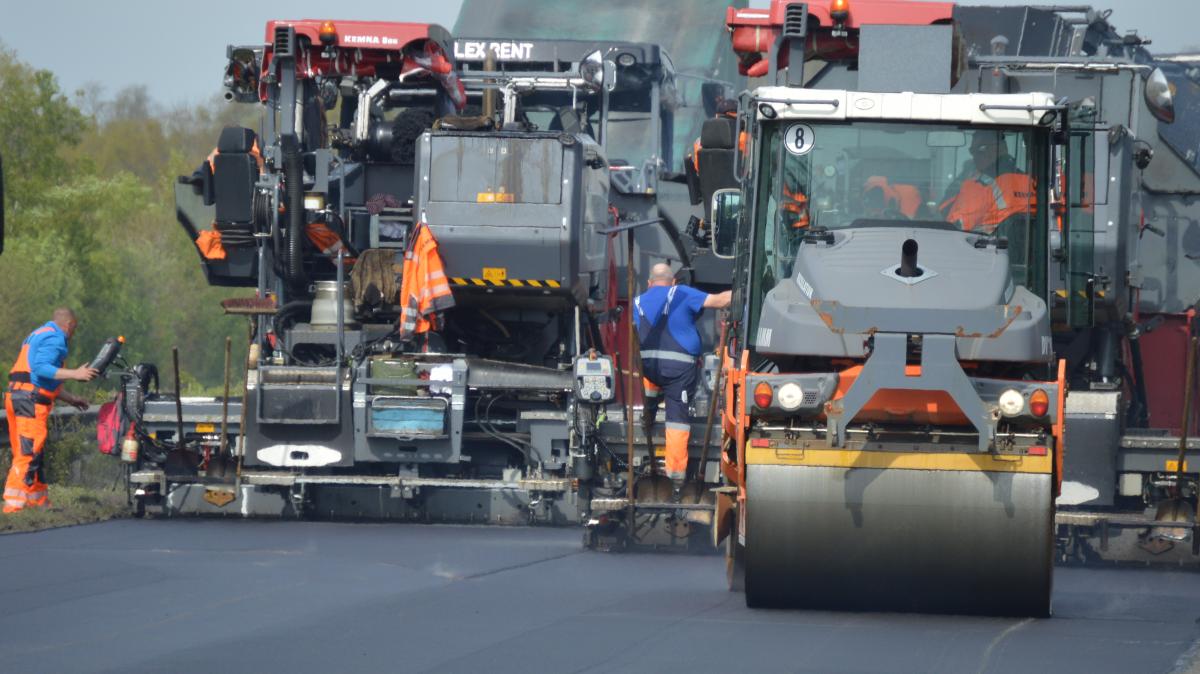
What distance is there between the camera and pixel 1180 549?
11.7 m

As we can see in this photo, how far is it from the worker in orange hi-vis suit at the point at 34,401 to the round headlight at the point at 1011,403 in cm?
749

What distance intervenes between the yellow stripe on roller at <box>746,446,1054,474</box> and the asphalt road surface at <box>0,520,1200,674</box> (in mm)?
725

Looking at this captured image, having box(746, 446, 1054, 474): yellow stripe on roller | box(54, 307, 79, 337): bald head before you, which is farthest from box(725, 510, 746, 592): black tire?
box(54, 307, 79, 337): bald head

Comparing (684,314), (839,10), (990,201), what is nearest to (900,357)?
(990,201)

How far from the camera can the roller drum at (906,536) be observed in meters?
8.55

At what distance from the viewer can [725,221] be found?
10.0 m

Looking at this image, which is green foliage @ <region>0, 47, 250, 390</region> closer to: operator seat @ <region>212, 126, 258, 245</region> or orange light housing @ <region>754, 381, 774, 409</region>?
operator seat @ <region>212, 126, 258, 245</region>

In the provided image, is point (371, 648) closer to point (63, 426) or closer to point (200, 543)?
point (200, 543)

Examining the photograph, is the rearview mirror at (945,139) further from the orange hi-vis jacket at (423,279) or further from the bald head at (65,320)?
the bald head at (65,320)

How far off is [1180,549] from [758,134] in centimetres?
431

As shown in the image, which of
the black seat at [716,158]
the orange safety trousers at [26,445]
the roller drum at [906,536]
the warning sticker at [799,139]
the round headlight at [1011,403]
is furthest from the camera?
the orange safety trousers at [26,445]

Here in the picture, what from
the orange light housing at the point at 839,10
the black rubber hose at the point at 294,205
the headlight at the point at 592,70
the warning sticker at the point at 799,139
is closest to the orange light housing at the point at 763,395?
the warning sticker at the point at 799,139

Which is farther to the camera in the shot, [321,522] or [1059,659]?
[321,522]

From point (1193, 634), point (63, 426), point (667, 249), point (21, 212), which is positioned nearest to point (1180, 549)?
point (1193, 634)
